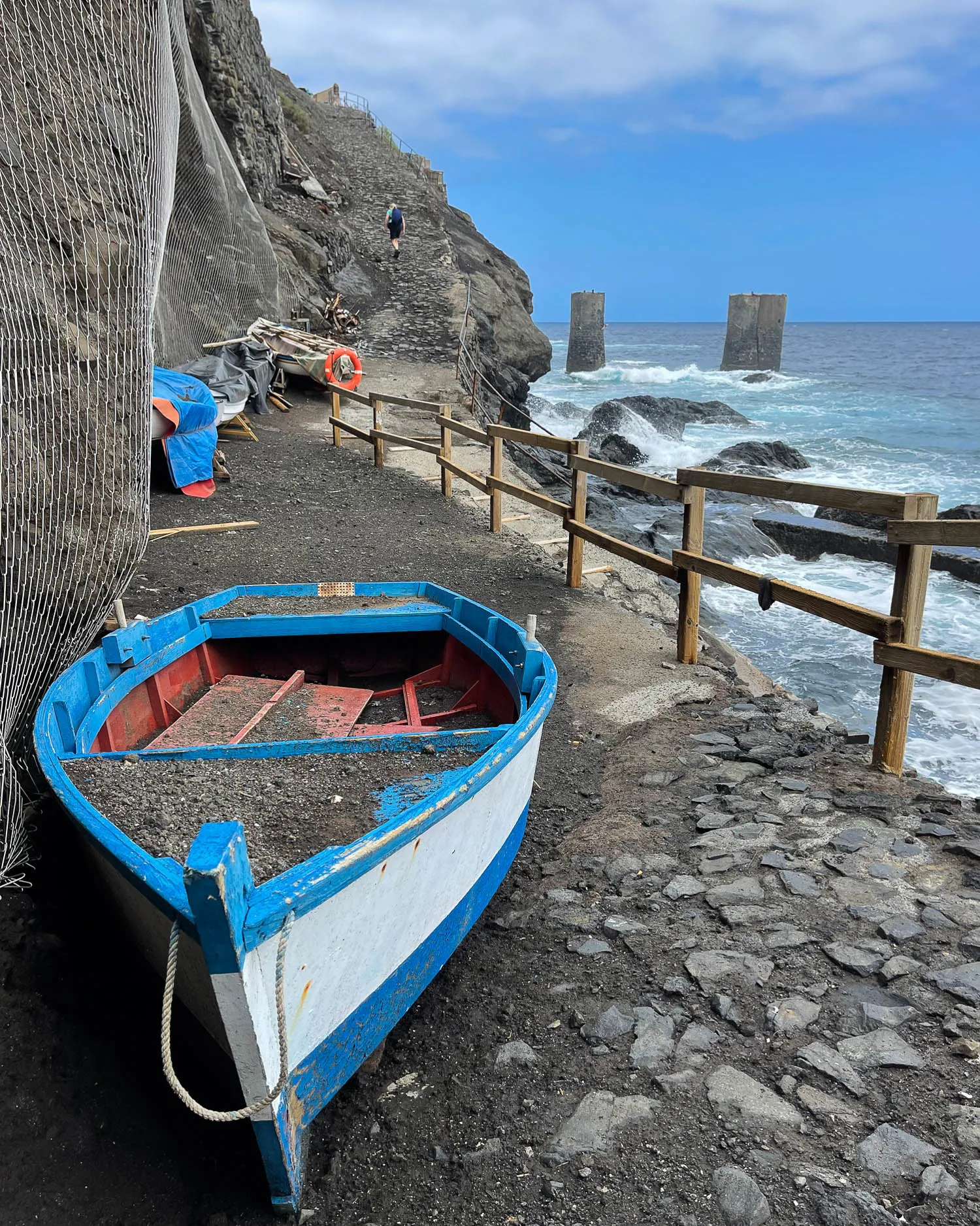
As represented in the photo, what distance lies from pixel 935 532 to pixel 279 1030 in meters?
3.00

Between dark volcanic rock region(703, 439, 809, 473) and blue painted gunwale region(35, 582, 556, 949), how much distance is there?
18.5 metres

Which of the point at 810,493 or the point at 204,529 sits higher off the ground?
the point at 810,493

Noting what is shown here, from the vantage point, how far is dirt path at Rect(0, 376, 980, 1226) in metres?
2.09

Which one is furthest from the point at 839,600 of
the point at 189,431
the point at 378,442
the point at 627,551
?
the point at 378,442

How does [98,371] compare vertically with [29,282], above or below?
below

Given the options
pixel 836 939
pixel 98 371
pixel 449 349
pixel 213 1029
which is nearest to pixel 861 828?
pixel 836 939

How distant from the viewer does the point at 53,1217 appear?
7.34 feet

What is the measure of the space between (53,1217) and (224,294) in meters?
13.7

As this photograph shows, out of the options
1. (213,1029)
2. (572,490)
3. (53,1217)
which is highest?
(572,490)

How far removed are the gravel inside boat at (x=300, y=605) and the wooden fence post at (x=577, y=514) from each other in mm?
2382

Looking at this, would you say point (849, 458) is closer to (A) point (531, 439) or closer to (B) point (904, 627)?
(A) point (531, 439)

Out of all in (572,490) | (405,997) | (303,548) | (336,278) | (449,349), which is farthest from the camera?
(336,278)

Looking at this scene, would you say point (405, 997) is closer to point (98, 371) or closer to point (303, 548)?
point (98, 371)

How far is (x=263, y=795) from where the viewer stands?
107 inches
